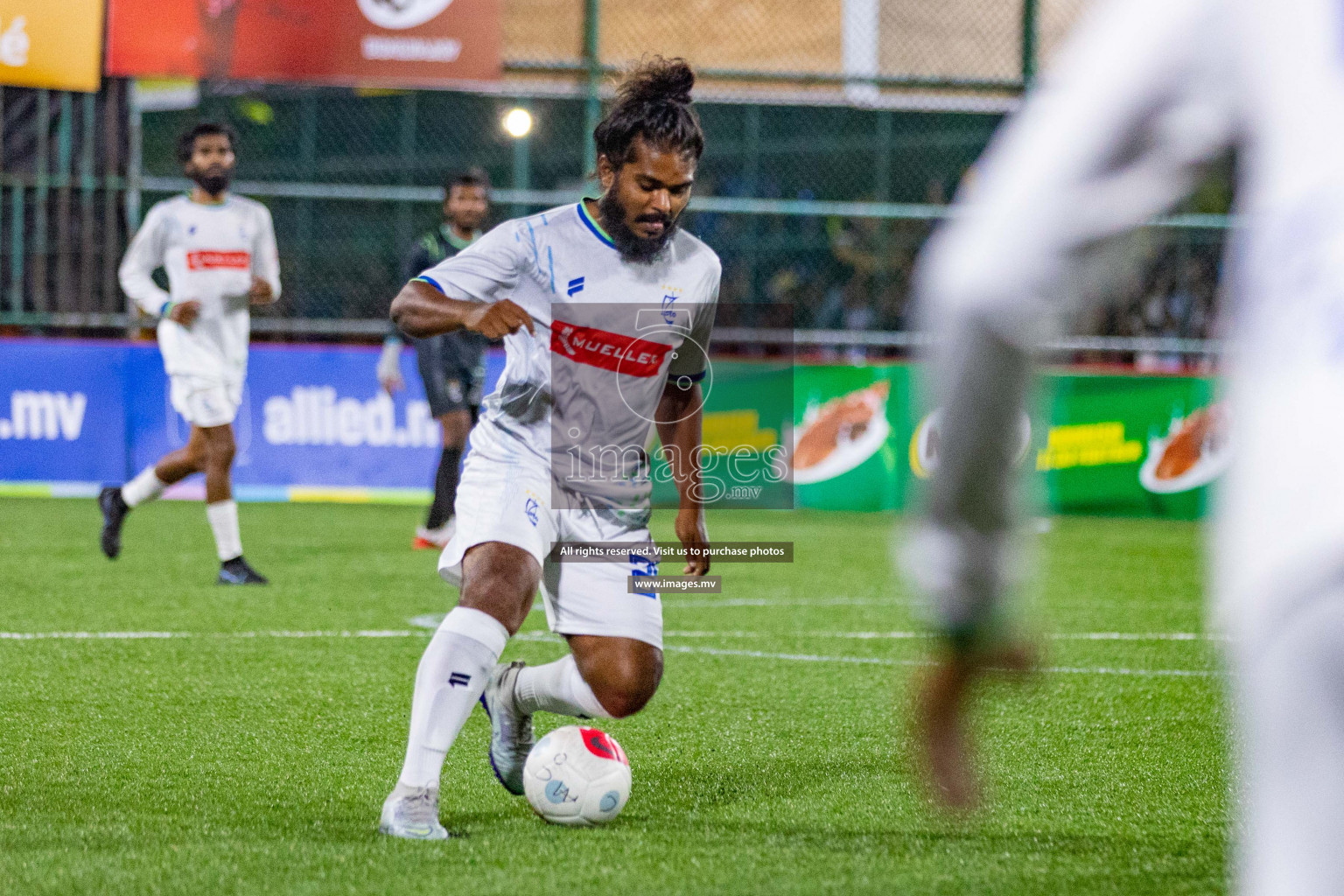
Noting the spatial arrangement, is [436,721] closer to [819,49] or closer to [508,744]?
[508,744]

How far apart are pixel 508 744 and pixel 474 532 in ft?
1.89

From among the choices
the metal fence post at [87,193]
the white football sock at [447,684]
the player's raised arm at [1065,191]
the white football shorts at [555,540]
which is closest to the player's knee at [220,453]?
the white football shorts at [555,540]

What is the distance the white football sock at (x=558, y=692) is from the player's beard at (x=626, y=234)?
3.20 ft

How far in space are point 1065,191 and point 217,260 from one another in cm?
802

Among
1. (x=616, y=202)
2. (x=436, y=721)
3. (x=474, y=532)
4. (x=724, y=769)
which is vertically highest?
(x=616, y=202)

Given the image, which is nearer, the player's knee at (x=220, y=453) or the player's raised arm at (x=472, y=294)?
the player's raised arm at (x=472, y=294)

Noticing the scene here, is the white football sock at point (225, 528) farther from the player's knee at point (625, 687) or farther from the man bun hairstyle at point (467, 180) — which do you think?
the player's knee at point (625, 687)

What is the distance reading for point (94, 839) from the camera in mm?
3502

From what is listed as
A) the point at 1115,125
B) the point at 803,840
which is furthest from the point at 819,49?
the point at 1115,125

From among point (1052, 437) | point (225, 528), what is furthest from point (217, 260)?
point (1052, 437)

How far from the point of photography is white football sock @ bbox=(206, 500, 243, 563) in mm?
8109

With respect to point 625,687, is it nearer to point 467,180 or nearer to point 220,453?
point 220,453

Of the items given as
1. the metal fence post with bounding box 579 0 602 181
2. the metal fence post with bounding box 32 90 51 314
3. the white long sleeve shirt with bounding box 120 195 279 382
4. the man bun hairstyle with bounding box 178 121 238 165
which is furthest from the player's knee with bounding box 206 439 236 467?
the metal fence post with bounding box 579 0 602 181

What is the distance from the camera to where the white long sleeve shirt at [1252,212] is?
1116mm
